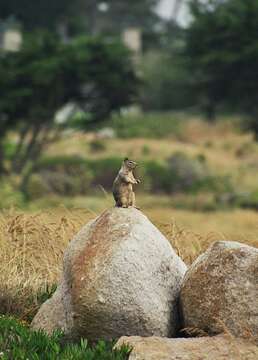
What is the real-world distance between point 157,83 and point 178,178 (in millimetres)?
19610

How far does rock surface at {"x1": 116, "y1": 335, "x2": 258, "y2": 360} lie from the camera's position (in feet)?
22.8

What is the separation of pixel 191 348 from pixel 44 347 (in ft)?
3.94

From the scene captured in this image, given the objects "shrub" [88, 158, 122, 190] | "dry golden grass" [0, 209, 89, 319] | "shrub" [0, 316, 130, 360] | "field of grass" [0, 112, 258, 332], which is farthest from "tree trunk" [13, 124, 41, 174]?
"shrub" [0, 316, 130, 360]

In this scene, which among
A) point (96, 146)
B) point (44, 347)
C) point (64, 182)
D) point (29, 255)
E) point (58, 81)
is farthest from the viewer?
point (96, 146)

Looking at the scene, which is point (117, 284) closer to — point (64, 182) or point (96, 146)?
point (64, 182)

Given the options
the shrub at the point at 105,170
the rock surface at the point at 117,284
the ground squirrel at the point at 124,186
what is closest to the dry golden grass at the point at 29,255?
the rock surface at the point at 117,284

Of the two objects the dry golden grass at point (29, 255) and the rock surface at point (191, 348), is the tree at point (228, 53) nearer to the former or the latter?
the dry golden grass at point (29, 255)

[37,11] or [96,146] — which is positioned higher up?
[37,11]

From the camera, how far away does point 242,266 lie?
750 centimetres

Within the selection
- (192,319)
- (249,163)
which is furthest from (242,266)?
(249,163)

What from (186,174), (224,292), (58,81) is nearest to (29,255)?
(224,292)

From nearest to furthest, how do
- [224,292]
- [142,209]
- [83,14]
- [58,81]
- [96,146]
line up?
1. [224,292]
2. [142,209]
3. [58,81]
4. [96,146]
5. [83,14]

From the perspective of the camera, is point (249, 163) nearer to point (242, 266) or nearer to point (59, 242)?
point (59, 242)

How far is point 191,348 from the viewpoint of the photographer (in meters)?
7.04
